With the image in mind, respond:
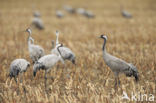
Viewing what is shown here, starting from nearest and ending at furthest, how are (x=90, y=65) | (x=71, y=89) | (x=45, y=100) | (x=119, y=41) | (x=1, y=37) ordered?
(x=45, y=100) < (x=71, y=89) < (x=90, y=65) < (x=119, y=41) < (x=1, y=37)

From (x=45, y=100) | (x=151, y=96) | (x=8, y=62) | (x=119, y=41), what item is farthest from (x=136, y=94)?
(x=119, y=41)

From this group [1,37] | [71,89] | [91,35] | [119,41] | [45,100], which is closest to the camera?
[45,100]

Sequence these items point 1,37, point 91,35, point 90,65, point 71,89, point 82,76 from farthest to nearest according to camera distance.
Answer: point 91,35, point 1,37, point 90,65, point 82,76, point 71,89

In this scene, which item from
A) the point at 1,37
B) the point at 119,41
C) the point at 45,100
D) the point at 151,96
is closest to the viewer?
the point at 45,100

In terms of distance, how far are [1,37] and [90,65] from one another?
5.81 metres

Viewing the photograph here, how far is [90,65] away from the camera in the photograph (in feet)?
21.9

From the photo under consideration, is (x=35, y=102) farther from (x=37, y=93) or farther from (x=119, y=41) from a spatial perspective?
(x=119, y=41)

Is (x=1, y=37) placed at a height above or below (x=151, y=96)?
above

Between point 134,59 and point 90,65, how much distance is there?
55.6 inches

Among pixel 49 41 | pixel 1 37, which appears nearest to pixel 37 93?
pixel 49 41

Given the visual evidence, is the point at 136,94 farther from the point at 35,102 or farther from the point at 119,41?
the point at 119,41

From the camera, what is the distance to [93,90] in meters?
4.44

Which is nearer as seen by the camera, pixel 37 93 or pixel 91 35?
pixel 37 93

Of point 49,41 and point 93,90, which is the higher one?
point 49,41
